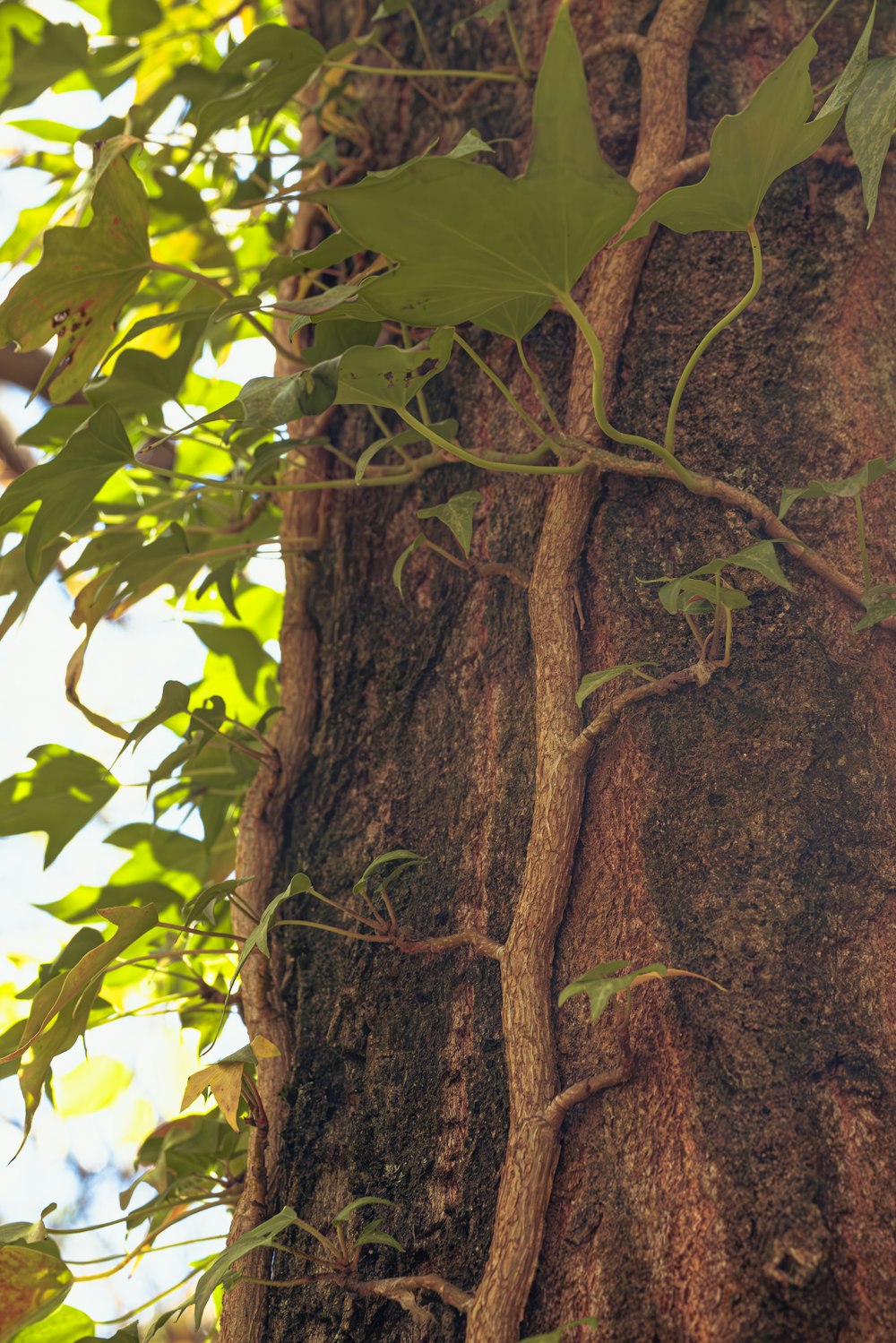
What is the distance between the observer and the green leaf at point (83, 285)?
75cm

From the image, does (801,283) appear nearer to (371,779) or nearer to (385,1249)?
(371,779)

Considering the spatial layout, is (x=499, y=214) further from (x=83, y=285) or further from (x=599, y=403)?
(x=83, y=285)

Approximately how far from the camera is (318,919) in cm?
81

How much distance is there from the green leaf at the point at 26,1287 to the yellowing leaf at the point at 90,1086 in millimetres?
478

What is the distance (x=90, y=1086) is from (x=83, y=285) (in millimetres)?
960

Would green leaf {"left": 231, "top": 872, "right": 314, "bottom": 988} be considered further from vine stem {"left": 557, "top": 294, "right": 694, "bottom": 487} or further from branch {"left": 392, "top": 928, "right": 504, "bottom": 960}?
vine stem {"left": 557, "top": 294, "right": 694, "bottom": 487}

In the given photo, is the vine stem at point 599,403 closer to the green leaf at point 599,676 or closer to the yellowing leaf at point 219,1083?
the green leaf at point 599,676

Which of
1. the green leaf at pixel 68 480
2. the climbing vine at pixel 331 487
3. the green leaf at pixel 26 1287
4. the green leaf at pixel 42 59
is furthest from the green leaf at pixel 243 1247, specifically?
the green leaf at pixel 42 59

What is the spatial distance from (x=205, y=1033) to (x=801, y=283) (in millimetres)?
960

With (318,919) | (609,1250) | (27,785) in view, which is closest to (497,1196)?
(609,1250)

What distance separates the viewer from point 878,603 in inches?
25.6

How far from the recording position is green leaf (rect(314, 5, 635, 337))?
49 centimetres

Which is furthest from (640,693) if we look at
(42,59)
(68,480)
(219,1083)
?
(42,59)

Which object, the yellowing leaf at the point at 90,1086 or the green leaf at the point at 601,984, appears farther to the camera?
the yellowing leaf at the point at 90,1086
